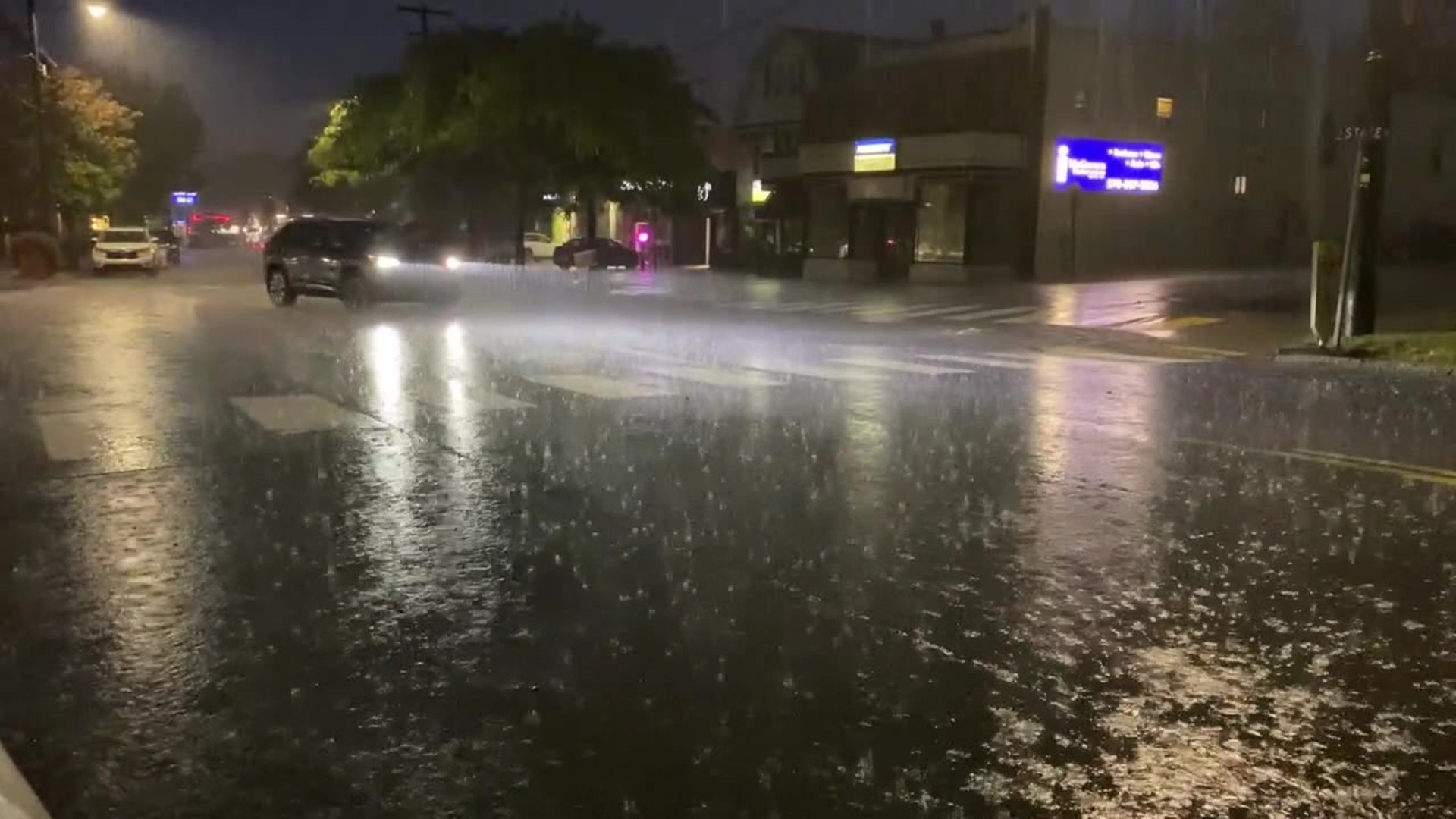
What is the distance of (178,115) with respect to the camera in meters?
91.3

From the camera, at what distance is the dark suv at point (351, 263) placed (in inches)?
1026

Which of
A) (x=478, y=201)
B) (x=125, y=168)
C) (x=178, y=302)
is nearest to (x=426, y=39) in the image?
(x=478, y=201)

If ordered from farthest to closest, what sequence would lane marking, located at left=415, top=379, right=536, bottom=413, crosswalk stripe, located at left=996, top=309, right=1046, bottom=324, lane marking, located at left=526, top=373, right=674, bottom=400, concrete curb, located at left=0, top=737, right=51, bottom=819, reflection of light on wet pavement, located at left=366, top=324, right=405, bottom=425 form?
crosswalk stripe, located at left=996, top=309, right=1046, bottom=324 → lane marking, located at left=526, top=373, right=674, bottom=400 → lane marking, located at left=415, top=379, right=536, bottom=413 → reflection of light on wet pavement, located at left=366, top=324, right=405, bottom=425 → concrete curb, located at left=0, top=737, right=51, bottom=819

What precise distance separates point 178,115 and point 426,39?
46835 mm

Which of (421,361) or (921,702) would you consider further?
(421,361)

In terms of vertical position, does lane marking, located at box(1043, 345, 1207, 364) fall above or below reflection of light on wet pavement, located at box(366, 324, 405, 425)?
below

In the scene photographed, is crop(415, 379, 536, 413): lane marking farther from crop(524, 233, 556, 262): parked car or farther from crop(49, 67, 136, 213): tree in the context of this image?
crop(524, 233, 556, 262): parked car

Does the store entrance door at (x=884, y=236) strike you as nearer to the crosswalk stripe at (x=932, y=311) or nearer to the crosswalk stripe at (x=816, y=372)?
the crosswalk stripe at (x=932, y=311)

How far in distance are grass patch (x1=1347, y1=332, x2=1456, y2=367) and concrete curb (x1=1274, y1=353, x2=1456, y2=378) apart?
0.09m

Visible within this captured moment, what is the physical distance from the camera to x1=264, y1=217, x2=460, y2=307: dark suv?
26.1m

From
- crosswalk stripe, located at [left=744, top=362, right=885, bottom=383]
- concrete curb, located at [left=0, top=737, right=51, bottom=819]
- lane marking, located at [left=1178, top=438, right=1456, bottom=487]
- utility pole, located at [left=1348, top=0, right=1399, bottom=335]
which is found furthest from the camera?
utility pole, located at [left=1348, top=0, right=1399, bottom=335]

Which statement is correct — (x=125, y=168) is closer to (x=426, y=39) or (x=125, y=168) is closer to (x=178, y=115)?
(x=426, y=39)

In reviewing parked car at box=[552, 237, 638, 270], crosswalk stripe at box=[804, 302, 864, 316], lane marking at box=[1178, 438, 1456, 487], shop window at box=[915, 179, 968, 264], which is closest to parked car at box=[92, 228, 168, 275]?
parked car at box=[552, 237, 638, 270]

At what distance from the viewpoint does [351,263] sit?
1026 inches
